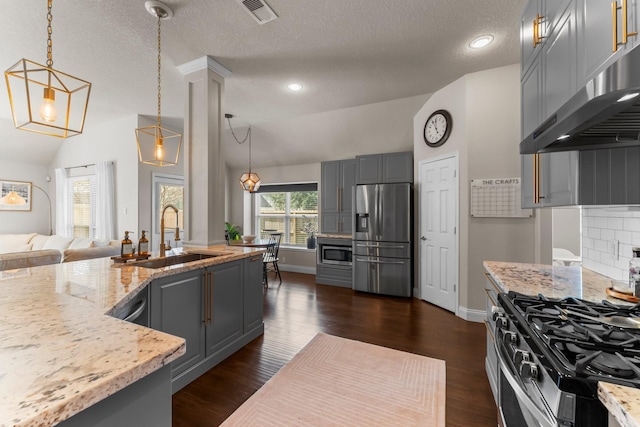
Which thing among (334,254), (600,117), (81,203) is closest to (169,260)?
(600,117)

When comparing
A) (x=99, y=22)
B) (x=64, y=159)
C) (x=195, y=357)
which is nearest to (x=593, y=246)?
(x=195, y=357)

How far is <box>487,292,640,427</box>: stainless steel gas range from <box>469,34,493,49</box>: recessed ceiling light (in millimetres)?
2452

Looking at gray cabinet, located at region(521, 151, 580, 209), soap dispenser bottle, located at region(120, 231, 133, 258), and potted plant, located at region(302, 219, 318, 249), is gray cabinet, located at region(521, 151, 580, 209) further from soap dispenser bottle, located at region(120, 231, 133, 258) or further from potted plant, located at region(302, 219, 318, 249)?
potted plant, located at region(302, 219, 318, 249)

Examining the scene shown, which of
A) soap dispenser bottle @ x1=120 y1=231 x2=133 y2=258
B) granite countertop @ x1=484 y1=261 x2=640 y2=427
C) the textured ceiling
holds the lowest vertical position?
granite countertop @ x1=484 y1=261 x2=640 y2=427

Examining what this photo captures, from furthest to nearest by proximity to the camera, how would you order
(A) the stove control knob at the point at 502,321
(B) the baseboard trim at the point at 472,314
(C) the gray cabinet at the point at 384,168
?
(C) the gray cabinet at the point at 384,168, (B) the baseboard trim at the point at 472,314, (A) the stove control knob at the point at 502,321

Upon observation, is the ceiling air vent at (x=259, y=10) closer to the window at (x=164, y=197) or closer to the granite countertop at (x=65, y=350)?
the granite countertop at (x=65, y=350)

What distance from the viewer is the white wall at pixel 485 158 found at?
3084 mm

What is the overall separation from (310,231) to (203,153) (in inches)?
140

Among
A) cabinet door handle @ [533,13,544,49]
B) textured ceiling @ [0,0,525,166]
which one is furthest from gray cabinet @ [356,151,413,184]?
cabinet door handle @ [533,13,544,49]

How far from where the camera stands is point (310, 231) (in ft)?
20.4

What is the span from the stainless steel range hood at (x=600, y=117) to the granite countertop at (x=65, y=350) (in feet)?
4.78

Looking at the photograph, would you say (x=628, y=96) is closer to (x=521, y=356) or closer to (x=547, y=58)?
(x=547, y=58)

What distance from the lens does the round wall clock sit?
355cm

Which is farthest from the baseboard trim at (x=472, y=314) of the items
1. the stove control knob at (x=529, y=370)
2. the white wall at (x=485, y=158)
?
the stove control knob at (x=529, y=370)
